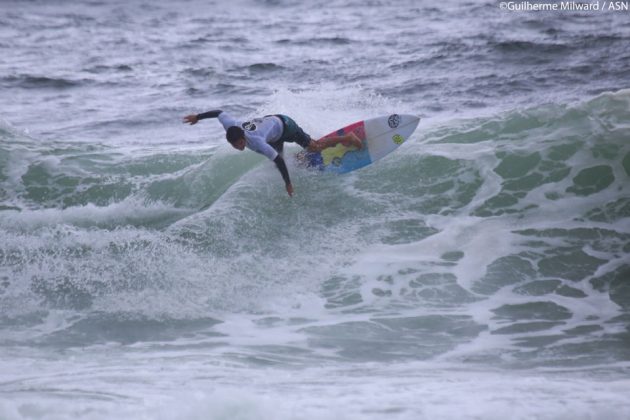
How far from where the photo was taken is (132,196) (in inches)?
372

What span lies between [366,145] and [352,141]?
0.20m

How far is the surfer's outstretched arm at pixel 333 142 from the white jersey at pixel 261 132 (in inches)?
20.6

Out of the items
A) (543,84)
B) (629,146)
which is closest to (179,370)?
(629,146)

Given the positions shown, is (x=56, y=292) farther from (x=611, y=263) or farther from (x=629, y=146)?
(x=629, y=146)

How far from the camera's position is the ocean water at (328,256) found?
17.0 ft

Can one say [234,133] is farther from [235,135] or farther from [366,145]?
[366,145]

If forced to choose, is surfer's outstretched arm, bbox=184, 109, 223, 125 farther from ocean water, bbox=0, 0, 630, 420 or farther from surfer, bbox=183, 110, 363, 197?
ocean water, bbox=0, 0, 630, 420

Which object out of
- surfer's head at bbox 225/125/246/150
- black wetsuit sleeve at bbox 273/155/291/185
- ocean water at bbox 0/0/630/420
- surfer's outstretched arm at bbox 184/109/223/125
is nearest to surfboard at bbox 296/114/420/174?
ocean water at bbox 0/0/630/420

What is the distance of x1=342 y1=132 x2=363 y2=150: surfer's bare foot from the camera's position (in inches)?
358

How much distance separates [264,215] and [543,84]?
683cm

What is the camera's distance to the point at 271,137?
8.64m

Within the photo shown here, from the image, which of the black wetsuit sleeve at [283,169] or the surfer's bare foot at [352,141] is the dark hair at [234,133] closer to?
the black wetsuit sleeve at [283,169]

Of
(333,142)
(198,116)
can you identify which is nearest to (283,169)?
(333,142)

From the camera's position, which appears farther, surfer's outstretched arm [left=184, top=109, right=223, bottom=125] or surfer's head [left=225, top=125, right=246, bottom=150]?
surfer's outstretched arm [left=184, top=109, right=223, bottom=125]
